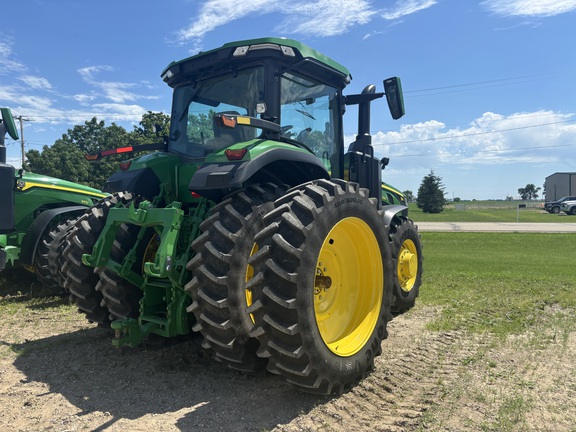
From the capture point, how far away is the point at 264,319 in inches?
124

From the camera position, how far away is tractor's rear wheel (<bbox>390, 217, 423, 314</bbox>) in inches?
247

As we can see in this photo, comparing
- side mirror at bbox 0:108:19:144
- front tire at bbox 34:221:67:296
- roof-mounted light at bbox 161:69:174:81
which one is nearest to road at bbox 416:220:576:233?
front tire at bbox 34:221:67:296

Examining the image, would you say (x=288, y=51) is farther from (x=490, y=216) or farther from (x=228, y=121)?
(x=490, y=216)

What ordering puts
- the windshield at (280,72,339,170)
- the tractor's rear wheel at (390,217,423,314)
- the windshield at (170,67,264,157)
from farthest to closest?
the tractor's rear wheel at (390,217,423,314) < the windshield at (280,72,339,170) < the windshield at (170,67,264,157)

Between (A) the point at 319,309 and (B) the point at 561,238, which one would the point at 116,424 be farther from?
(B) the point at 561,238

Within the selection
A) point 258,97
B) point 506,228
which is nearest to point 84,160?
point 506,228

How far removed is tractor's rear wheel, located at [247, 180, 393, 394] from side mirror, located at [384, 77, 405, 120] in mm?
1750

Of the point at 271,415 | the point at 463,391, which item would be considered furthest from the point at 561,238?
the point at 271,415

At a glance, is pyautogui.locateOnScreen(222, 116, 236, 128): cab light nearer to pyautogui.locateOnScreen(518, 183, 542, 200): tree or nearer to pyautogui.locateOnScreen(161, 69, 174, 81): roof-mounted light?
pyautogui.locateOnScreen(161, 69, 174, 81): roof-mounted light

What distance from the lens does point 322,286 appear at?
3734mm

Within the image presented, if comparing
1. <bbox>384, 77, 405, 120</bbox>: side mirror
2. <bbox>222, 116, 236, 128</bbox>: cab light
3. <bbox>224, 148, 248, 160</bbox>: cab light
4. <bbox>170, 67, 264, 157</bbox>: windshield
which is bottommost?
<bbox>224, 148, 248, 160</bbox>: cab light

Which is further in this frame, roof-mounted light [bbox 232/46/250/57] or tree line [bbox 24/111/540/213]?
tree line [bbox 24/111/540/213]

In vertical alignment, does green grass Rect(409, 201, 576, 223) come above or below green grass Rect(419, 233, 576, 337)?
above

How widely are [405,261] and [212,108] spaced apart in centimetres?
357
